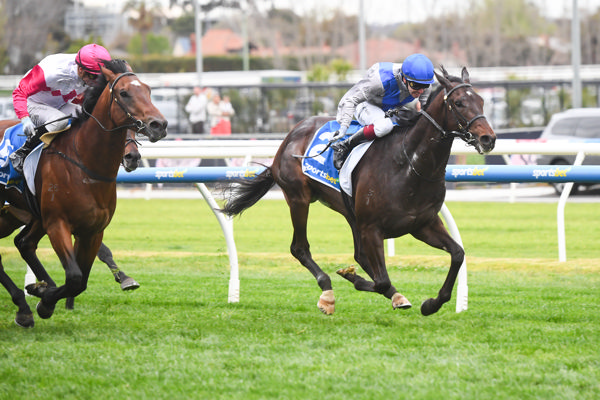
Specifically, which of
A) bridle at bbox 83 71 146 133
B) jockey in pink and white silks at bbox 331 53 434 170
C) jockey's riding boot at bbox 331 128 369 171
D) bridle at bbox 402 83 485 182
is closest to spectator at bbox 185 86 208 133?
jockey in pink and white silks at bbox 331 53 434 170

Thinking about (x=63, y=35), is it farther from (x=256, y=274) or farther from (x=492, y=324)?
(x=492, y=324)

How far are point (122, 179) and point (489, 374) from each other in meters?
3.60

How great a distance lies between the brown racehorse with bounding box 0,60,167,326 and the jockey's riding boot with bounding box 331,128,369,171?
1313 mm

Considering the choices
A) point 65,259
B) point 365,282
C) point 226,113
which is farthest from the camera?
Result: point 226,113

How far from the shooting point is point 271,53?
59.5 meters

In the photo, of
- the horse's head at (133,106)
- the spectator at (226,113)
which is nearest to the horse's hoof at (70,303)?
the horse's head at (133,106)

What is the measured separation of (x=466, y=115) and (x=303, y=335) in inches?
62.5

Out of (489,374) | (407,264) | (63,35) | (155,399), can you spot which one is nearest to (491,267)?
(407,264)

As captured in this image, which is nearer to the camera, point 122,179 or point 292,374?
point 292,374

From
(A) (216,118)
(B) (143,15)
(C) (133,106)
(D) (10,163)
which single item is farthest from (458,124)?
(B) (143,15)

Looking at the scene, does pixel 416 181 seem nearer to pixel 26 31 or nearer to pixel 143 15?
pixel 26 31

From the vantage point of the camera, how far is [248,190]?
6.87 metres

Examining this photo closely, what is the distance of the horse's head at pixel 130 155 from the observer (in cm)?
574

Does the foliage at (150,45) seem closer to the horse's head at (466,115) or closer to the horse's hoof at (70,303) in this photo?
the horse's hoof at (70,303)
